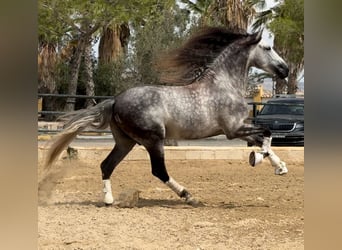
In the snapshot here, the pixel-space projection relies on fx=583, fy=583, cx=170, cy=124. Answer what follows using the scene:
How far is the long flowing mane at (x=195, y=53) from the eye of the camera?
594 cm

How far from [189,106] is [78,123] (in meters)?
1.06

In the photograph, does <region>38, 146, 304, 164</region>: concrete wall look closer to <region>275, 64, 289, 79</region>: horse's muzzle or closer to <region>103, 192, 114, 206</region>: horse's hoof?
<region>275, 64, 289, 79</region>: horse's muzzle

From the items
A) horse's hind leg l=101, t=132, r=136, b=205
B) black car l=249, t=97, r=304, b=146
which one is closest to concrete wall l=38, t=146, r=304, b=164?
black car l=249, t=97, r=304, b=146

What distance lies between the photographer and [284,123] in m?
11.0

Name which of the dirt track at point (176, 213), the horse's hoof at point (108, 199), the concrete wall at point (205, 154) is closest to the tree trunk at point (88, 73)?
the concrete wall at point (205, 154)

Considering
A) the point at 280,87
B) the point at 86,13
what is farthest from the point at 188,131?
the point at 280,87

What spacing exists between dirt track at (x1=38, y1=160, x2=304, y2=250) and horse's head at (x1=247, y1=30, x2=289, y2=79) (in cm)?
135

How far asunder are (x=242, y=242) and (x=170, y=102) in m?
1.87

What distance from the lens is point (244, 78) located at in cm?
594

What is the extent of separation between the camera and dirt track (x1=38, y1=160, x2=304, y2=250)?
4.05 metres

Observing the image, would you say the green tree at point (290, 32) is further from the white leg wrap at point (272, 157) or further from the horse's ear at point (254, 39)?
the white leg wrap at point (272, 157)

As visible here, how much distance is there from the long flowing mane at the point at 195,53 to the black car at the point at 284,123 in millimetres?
4740
